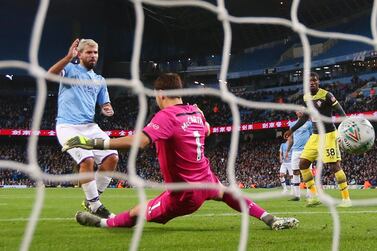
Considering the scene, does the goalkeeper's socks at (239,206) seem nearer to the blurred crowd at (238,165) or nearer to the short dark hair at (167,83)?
the short dark hair at (167,83)

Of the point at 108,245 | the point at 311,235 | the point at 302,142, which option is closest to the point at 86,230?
the point at 108,245

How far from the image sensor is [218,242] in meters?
3.75

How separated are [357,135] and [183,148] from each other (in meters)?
2.55

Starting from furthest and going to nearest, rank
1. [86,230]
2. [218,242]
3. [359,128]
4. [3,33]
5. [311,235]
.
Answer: [3,33] < [359,128] < [86,230] < [311,235] < [218,242]

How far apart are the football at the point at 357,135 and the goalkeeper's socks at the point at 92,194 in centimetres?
283

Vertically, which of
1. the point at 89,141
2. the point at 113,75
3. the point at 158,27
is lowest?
the point at 89,141

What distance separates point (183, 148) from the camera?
419 cm

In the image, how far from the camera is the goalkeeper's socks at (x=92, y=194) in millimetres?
5152

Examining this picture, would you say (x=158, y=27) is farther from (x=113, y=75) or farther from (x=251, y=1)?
(x=251, y=1)

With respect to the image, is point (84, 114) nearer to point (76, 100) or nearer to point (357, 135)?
point (76, 100)

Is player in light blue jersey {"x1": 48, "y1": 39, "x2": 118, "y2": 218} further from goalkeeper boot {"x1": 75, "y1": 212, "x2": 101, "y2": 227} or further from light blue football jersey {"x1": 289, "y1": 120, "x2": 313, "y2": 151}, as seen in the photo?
light blue football jersey {"x1": 289, "y1": 120, "x2": 313, "y2": 151}

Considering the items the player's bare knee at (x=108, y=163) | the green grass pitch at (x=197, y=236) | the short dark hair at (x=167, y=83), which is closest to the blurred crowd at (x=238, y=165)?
the player's bare knee at (x=108, y=163)

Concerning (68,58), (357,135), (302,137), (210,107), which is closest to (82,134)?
(68,58)

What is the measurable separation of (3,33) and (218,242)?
34539 mm
